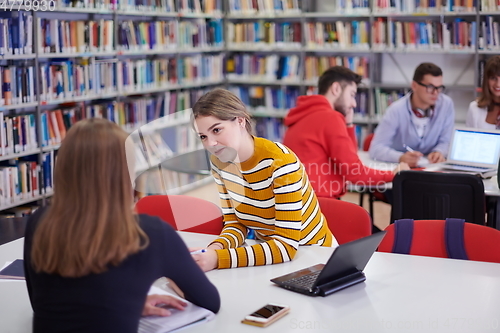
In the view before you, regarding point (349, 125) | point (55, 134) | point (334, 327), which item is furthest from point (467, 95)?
point (334, 327)

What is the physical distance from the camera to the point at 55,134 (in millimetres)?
4449

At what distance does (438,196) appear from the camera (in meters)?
2.93

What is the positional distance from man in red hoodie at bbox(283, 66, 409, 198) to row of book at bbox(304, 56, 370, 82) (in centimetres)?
242

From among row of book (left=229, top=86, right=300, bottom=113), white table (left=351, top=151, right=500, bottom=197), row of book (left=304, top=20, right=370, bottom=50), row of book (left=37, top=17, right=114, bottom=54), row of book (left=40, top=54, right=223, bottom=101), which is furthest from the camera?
row of book (left=229, top=86, right=300, bottom=113)

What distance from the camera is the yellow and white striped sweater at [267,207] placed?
71.1 inches

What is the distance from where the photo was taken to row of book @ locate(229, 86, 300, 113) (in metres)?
6.11

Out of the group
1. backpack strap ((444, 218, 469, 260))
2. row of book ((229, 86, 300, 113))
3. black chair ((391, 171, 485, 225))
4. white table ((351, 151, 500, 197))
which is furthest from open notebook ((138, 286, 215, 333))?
row of book ((229, 86, 300, 113))

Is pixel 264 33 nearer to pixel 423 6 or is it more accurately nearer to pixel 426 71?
pixel 423 6

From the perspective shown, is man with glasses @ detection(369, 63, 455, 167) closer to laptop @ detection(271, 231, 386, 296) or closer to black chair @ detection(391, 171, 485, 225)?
black chair @ detection(391, 171, 485, 225)

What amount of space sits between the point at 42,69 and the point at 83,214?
3.32 metres

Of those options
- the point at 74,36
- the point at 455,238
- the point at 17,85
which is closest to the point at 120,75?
the point at 74,36

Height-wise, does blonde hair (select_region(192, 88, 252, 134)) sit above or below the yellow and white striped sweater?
above

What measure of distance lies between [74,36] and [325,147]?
2.36 m

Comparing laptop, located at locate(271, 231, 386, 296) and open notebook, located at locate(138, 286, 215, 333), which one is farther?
laptop, located at locate(271, 231, 386, 296)
